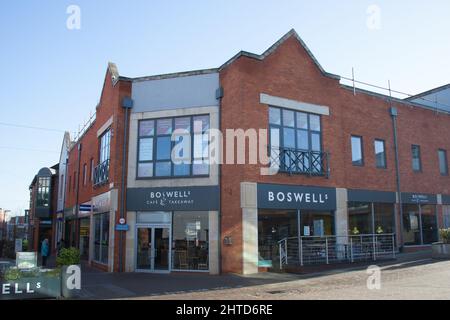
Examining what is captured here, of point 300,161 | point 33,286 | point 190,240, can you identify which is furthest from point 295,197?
point 33,286

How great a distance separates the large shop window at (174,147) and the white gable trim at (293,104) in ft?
8.60

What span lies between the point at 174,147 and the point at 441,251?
40.0ft

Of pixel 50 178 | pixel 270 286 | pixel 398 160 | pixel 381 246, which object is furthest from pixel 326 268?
pixel 50 178

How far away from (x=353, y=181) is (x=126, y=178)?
1052 centimetres

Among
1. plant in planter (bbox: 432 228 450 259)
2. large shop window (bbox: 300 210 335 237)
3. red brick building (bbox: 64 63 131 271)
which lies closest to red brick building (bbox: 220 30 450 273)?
large shop window (bbox: 300 210 335 237)

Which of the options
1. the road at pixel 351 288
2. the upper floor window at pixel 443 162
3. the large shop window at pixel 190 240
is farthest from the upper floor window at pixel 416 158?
the large shop window at pixel 190 240

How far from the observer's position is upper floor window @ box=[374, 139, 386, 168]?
856 inches

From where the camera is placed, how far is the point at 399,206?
21844mm

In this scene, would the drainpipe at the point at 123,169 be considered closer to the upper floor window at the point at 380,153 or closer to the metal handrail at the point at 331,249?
the metal handrail at the point at 331,249

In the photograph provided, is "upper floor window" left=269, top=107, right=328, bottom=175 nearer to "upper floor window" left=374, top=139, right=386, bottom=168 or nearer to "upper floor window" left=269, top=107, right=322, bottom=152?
"upper floor window" left=269, top=107, right=322, bottom=152

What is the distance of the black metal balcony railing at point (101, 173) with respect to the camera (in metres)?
20.0

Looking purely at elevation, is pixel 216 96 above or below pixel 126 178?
above
